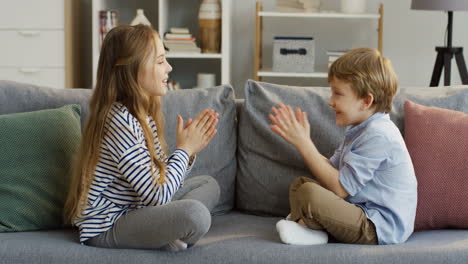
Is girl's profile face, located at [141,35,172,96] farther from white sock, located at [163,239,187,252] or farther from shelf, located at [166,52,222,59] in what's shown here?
shelf, located at [166,52,222,59]

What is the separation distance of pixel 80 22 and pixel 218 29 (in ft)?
2.86

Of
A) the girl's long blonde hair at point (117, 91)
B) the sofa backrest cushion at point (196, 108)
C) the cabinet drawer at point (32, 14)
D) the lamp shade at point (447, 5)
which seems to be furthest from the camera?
the cabinet drawer at point (32, 14)

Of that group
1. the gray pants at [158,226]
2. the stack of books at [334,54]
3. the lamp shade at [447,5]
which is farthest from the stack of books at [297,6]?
the gray pants at [158,226]

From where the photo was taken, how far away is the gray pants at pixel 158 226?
158 cm

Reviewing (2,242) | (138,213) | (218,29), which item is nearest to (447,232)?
(138,213)

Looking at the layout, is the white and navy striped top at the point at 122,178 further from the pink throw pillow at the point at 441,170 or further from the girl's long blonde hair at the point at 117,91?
the pink throw pillow at the point at 441,170

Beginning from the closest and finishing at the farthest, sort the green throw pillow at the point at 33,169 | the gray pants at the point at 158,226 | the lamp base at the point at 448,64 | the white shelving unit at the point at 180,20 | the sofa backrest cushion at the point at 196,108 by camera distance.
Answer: the gray pants at the point at 158,226, the green throw pillow at the point at 33,169, the sofa backrest cushion at the point at 196,108, the lamp base at the point at 448,64, the white shelving unit at the point at 180,20

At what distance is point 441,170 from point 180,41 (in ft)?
7.48

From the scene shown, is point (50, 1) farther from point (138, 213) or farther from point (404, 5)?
point (138, 213)

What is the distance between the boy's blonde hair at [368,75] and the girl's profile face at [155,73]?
462 millimetres

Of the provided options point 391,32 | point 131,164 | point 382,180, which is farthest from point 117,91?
point 391,32

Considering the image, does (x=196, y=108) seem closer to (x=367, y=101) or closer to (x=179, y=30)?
(x=367, y=101)

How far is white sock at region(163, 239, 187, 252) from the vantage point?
163 centimetres

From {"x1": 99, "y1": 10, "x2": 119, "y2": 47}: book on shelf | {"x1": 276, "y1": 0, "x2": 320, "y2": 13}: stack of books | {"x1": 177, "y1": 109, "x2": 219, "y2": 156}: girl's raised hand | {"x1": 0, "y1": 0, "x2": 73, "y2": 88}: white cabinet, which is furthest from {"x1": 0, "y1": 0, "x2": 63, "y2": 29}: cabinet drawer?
{"x1": 177, "y1": 109, "x2": 219, "y2": 156}: girl's raised hand
